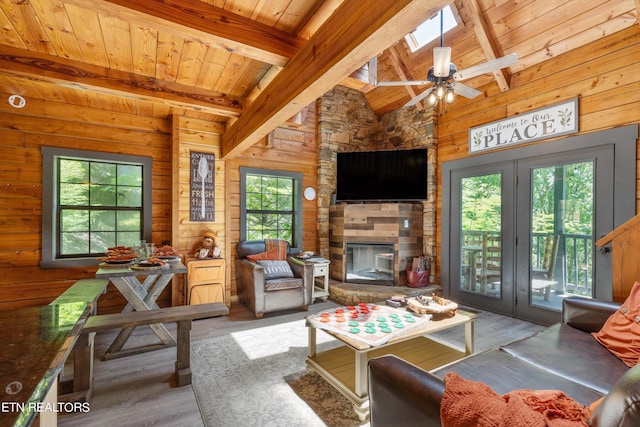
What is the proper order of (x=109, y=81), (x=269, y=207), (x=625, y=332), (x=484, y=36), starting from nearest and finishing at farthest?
(x=625, y=332), (x=109, y=81), (x=484, y=36), (x=269, y=207)

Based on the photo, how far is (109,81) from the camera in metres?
2.73

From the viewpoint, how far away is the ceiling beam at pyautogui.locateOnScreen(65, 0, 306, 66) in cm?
161

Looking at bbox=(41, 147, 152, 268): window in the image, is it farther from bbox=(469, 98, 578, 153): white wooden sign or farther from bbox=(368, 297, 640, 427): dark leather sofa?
bbox=(469, 98, 578, 153): white wooden sign

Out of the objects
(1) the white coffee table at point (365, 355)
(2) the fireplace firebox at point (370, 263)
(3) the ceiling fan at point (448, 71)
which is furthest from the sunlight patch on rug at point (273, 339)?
(3) the ceiling fan at point (448, 71)

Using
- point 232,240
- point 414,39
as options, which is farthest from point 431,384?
point 414,39

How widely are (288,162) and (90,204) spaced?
2.74m

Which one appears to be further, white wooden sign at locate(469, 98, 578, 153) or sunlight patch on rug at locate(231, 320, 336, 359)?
white wooden sign at locate(469, 98, 578, 153)

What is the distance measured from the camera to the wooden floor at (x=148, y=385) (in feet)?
6.06

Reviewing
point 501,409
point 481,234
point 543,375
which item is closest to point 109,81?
point 501,409

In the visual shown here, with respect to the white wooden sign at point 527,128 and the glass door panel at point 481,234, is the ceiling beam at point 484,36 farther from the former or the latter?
the glass door panel at point 481,234

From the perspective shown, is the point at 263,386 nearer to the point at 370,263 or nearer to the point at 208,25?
the point at 208,25

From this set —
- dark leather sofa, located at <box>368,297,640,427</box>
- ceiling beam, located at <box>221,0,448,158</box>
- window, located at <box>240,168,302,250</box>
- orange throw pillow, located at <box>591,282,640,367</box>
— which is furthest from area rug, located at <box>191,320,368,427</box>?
ceiling beam, located at <box>221,0,448,158</box>

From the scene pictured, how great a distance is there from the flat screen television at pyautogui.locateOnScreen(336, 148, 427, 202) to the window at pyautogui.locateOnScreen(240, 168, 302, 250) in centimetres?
78

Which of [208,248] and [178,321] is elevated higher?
[208,248]
